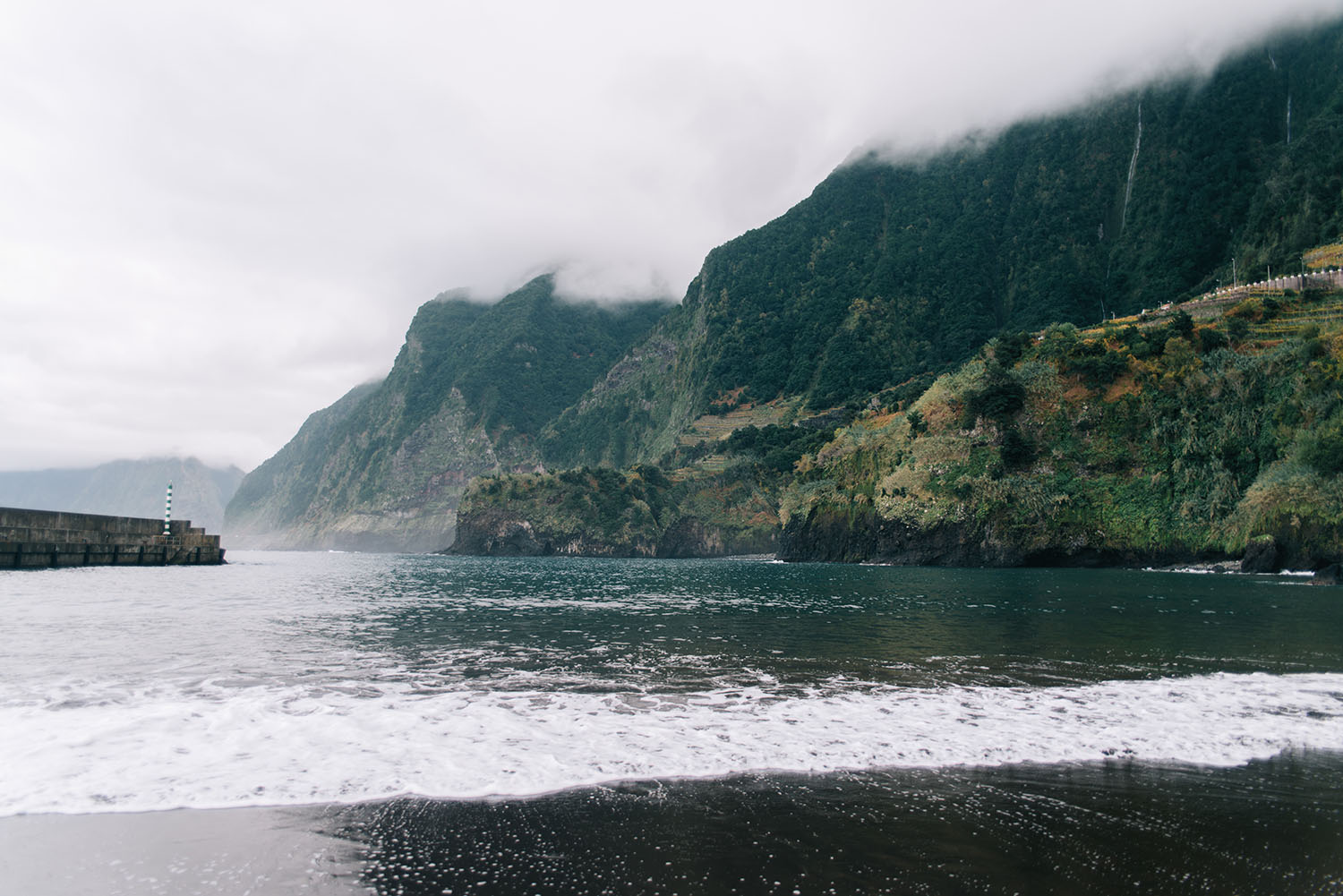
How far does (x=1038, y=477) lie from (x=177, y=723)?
75686 mm

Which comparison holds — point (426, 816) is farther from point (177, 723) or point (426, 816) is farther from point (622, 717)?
point (177, 723)

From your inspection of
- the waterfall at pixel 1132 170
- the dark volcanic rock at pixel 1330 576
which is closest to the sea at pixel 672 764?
the dark volcanic rock at pixel 1330 576

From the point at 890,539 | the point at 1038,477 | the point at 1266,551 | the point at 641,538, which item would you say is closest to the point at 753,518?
the point at 641,538

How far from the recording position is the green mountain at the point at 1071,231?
13750 centimetres

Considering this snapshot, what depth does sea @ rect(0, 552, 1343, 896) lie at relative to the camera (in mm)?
6277

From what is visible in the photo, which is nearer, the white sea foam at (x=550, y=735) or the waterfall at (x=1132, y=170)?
the white sea foam at (x=550, y=735)

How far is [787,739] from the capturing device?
10234 mm

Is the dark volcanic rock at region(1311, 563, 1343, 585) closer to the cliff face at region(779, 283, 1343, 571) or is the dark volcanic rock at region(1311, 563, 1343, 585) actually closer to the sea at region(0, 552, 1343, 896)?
the cliff face at region(779, 283, 1343, 571)

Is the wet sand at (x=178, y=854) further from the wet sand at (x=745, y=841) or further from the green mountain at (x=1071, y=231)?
the green mountain at (x=1071, y=231)

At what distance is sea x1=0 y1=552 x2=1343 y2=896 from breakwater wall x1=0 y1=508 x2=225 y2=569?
2091 inches

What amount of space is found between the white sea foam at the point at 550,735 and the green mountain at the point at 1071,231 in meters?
135

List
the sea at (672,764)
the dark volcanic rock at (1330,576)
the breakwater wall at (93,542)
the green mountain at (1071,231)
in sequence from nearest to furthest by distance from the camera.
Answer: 1. the sea at (672,764)
2. the dark volcanic rock at (1330,576)
3. the breakwater wall at (93,542)
4. the green mountain at (1071,231)

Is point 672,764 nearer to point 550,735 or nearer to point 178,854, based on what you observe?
point 550,735

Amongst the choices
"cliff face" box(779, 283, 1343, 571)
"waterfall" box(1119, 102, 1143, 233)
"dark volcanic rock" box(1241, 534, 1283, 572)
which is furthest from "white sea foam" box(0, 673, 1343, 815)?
"waterfall" box(1119, 102, 1143, 233)
